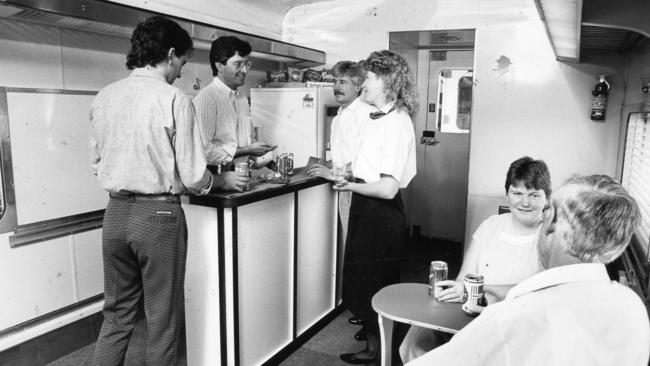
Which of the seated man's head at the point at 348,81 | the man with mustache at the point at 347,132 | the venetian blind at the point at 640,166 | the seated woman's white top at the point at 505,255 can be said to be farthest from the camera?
the seated man's head at the point at 348,81

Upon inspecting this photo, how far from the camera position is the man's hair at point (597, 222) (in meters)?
1.19

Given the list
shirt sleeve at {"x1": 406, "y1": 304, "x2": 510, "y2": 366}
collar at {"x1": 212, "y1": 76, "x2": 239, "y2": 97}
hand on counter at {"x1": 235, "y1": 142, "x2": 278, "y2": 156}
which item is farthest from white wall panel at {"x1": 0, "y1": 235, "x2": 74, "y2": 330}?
shirt sleeve at {"x1": 406, "y1": 304, "x2": 510, "y2": 366}

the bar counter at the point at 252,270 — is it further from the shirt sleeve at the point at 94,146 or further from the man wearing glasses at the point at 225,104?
the shirt sleeve at the point at 94,146

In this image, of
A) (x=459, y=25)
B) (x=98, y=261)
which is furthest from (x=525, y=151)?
(x=98, y=261)

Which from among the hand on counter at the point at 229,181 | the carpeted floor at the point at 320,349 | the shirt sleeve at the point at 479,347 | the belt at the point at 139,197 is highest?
the hand on counter at the point at 229,181

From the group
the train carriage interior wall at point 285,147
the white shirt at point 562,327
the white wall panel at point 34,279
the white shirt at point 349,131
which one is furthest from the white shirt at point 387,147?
the white wall panel at point 34,279

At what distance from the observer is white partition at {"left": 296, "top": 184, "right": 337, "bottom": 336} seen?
321 centimetres

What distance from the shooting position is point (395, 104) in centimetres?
279

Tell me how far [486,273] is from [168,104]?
5.24ft

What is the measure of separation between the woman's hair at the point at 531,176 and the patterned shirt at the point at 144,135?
148 cm

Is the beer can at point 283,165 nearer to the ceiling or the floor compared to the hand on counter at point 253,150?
nearer to the floor

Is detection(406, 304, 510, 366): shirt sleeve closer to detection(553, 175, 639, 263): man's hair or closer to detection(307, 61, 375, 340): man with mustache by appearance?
detection(553, 175, 639, 263): man's hair

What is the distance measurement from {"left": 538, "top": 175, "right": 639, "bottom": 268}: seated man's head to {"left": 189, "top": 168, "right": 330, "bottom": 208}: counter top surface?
1581 millimetres

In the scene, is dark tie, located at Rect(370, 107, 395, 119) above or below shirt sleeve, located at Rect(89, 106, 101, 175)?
above
